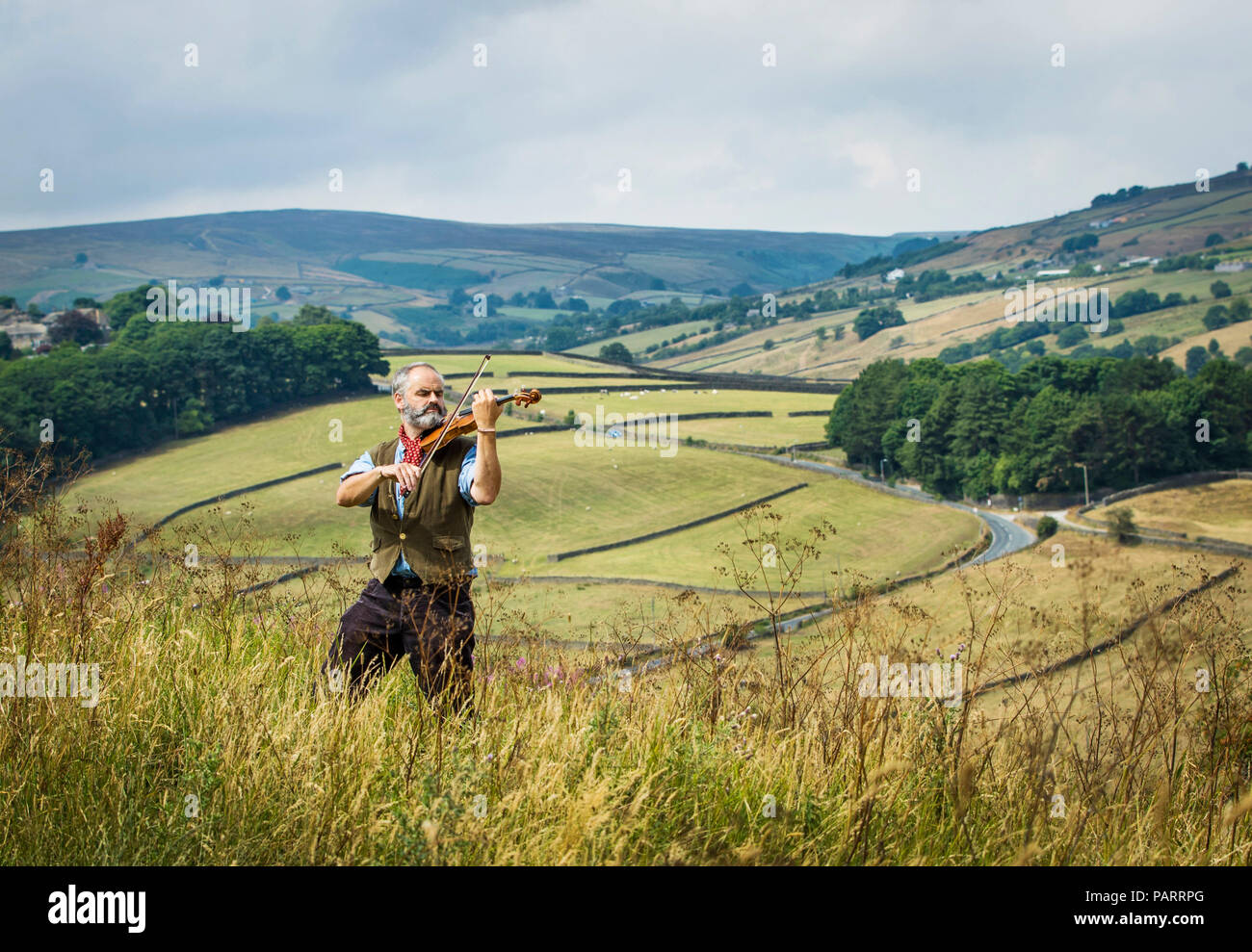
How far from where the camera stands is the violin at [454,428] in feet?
17.6

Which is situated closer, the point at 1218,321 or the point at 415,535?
the point at 415,535

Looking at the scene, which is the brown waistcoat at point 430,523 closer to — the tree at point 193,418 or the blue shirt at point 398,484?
the blue shirt at point 398,484

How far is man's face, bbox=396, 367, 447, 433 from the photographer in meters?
5.67

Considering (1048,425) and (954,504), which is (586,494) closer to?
(954,504)

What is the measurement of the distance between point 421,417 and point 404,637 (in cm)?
122

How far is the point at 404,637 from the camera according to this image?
224 inches

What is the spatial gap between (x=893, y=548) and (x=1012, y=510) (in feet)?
82.4

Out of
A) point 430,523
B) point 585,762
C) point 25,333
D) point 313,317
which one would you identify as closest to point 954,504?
point 430,523

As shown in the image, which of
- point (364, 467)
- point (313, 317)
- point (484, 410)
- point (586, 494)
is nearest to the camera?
point (484, 410)

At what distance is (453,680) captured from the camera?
5059 mm

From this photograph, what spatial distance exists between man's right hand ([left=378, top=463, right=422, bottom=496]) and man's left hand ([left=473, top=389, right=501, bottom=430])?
0.43 metres

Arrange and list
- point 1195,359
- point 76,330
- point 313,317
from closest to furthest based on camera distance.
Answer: point 76,330, point 313,317, point 1195,359

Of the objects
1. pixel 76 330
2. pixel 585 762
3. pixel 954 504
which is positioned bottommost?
pixel 954 504

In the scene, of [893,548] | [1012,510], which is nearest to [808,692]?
[893,548]
